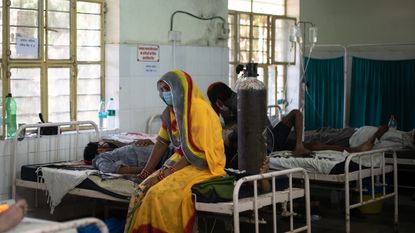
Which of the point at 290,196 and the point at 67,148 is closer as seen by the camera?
the point at 290,196

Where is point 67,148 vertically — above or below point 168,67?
below

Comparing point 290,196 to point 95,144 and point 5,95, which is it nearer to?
point 95,144

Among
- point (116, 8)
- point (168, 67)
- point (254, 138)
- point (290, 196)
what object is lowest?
point (290, 196)

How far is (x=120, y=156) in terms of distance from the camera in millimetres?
6152

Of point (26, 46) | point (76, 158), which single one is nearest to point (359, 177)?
point (76, 158)

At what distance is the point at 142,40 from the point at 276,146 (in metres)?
1.92

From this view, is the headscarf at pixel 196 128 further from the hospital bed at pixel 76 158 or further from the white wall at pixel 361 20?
the white wall at pixel 361 20

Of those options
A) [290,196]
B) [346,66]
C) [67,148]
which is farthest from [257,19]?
[290,196]

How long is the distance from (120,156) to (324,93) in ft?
15.9

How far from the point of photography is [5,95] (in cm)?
639

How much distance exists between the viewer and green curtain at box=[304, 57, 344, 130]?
10.1 metres

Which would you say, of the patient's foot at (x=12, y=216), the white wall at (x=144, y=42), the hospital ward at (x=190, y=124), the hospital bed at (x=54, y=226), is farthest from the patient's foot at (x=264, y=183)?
the white wall at (x=144, y=42)

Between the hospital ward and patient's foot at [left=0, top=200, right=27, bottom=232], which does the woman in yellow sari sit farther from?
patient's foot at [left=0, top=200, right=27, bottom=232]

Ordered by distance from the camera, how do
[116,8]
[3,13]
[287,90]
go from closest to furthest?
1. [3,13]
2. [116,8]
3. [287,90]
